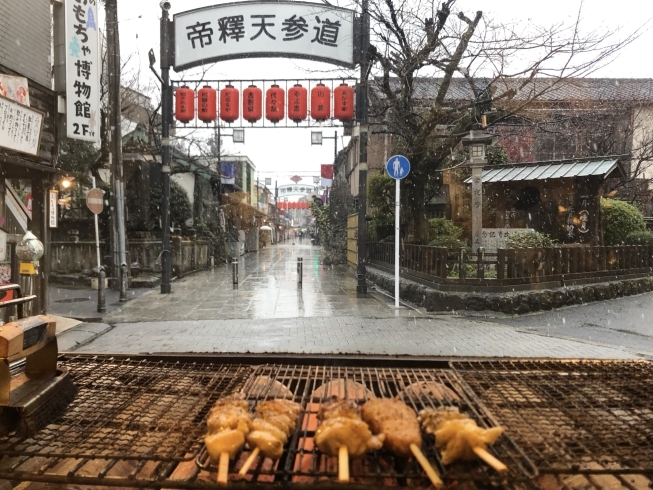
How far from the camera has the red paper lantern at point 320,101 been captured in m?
13.8

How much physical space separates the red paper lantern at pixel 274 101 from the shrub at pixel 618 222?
13.8m

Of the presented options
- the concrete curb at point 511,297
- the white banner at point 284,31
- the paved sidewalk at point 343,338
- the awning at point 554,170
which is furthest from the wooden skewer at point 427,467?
the awning at point 554,170

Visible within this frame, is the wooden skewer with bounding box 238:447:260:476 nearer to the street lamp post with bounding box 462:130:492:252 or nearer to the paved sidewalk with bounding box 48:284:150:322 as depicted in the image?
the paved sidewalk with bounding box 48:284:150:322

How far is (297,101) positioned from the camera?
13844 millimetres

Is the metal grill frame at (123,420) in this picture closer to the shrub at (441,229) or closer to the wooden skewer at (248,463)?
the wooden skewer at (248,463)

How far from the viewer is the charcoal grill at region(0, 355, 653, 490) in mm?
1702

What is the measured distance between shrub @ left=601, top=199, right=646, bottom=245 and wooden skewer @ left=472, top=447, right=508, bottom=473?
19506 millimetres

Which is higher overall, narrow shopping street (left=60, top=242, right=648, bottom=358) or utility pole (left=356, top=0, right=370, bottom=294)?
utility pole (left=356, top=0, right=370, bottom=294)

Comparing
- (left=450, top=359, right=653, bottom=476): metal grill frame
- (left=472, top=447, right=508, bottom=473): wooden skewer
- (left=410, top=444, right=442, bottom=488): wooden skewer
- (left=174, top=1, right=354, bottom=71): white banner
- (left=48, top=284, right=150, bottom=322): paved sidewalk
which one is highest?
(left=174, top=1, right=354, bottom=71): white banner

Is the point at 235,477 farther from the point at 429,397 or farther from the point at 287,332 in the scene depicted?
the point at 287,332

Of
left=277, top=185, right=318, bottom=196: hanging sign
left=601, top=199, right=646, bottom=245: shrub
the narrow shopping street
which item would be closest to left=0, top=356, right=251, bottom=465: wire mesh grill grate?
the narrow shopping street

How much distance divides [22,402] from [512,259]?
1088 cm

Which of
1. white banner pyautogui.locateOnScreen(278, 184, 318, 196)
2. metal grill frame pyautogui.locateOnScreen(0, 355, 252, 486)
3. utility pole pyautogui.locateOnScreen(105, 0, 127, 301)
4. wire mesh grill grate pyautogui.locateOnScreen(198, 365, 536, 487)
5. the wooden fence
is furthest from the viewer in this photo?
white banner pyautogui.locateOnScreen(278, 184, 318, 196)

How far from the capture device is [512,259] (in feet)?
36.3
